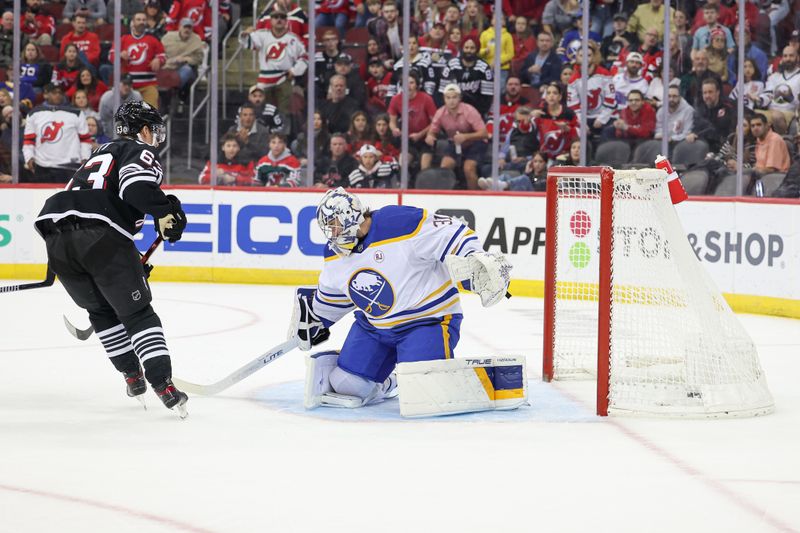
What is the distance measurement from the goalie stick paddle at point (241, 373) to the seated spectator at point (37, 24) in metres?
5.75

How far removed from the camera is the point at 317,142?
Answer: 913 centimetres

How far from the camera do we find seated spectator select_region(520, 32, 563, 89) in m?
9.04

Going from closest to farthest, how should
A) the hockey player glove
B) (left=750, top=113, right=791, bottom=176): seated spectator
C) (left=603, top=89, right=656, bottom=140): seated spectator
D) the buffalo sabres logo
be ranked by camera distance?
1. the hockey player glove
2. the buffalo sabres logo
3. (left=750, top=113, right=791, bottom=176): seated spectator
4. (left=603, top=89, right=656, bottom=140): seated spectator

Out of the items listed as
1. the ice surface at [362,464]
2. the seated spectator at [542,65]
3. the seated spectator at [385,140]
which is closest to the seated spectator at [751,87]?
the seated spectator at [542,65]

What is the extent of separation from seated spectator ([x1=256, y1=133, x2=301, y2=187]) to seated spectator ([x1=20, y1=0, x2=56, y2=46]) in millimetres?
1977

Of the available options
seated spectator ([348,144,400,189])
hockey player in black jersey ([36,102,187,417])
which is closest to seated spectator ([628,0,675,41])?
seated spectator ([348,144,400,189])

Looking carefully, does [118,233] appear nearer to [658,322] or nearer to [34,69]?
[658,322]

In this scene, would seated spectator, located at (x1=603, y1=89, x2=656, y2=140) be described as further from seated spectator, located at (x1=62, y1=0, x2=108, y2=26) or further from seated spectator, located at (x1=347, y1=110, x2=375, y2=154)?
seated spectator, located at (x1=62, y1=0, x2=108, y2=26)

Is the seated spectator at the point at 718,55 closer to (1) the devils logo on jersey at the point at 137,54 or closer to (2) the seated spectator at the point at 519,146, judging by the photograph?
(2) the seated spectator at the point at 519,146

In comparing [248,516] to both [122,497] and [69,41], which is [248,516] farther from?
[69,41]

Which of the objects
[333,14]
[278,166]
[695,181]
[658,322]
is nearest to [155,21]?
[333,14]

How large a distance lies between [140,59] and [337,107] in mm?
1566

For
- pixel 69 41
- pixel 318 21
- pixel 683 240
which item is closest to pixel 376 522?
pixel 683 240

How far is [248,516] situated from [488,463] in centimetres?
87
